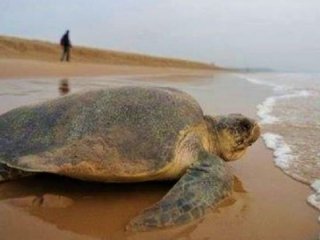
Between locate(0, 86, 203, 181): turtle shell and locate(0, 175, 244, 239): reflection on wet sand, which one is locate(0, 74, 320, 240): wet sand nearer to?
locate(0, 175, 244, 239): reflection on wet sand

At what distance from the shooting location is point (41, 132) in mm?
3875

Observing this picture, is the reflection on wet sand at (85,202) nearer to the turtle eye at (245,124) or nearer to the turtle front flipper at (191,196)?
the turtle front flipper at (191,196)

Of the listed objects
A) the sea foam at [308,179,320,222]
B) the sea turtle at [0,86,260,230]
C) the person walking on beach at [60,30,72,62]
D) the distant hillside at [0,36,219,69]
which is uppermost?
the sea turtle at [0,86,260,230]

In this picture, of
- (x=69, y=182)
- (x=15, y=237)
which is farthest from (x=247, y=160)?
(x=15, y=237)

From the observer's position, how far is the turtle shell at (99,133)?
11.9 feet

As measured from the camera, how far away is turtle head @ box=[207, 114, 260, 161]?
15.1ft

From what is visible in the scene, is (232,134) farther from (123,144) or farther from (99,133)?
(99,133)

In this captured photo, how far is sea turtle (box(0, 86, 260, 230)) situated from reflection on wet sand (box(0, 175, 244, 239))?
0.13 meters

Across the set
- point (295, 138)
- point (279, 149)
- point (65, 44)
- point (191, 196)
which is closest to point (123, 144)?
point (191, 196)

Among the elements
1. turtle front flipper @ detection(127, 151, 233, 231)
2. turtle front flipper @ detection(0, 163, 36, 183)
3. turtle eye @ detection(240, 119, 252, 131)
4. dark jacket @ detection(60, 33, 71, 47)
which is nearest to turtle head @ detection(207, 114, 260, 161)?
turtle eye @ detection(240, 119, 252, 131)

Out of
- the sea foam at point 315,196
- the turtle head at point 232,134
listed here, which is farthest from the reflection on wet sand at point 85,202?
the turtle head at point 232,134

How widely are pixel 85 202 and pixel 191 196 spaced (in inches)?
33.0

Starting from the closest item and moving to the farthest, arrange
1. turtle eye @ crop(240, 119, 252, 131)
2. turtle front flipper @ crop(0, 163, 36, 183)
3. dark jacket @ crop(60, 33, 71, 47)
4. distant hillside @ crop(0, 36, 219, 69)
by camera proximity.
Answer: turtle front flipper @ crop(0, 163, 36, 183)
turtle eye @ crop(240, 119, 252, 131)
dark jacket @ crop(60, 33, 71, 47)
distant hillside @ crop(0, 36, 219, 69)

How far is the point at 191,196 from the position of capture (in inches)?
134
